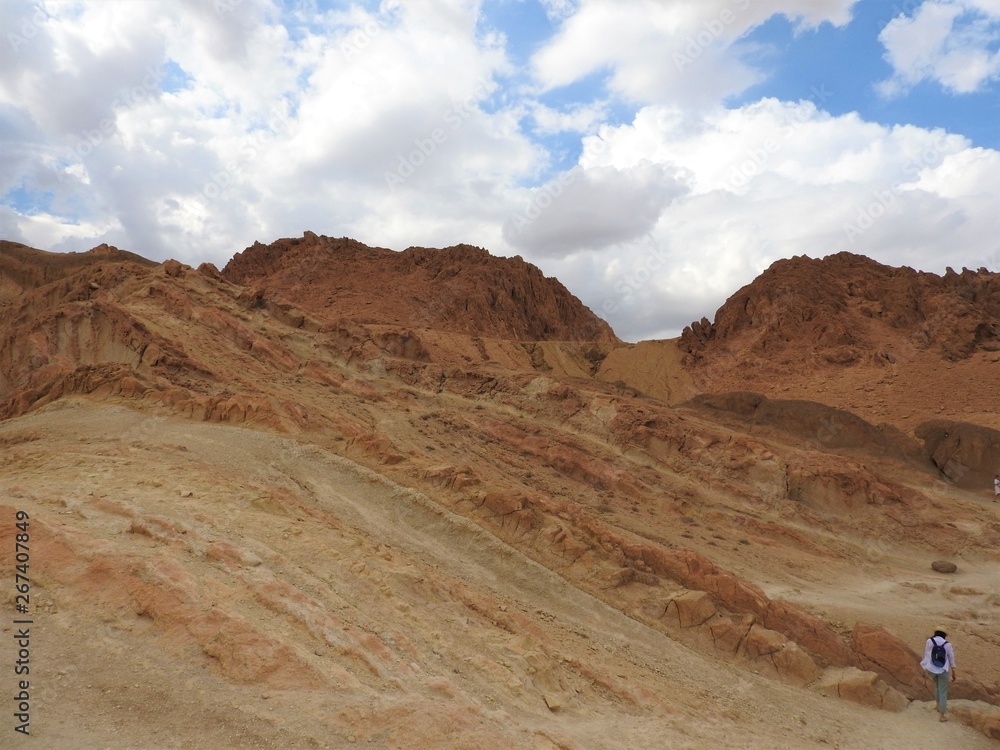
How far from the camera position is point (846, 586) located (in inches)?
569

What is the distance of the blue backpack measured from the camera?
373 inches

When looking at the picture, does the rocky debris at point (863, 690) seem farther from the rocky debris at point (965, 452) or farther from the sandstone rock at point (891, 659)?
the rocky debris at point (965, 452)

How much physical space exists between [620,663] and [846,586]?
8335 mm

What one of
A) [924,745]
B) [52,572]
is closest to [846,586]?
[924,745]

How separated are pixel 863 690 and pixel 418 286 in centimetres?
5163

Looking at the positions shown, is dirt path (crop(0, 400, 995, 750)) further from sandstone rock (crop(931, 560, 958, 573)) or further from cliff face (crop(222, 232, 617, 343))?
cliff face (crop(222, 232, 617, 343))

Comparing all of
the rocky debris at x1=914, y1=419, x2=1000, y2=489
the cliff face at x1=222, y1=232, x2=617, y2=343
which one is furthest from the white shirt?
the cliff face at x1=222, y1=232, x2=617, y2=343

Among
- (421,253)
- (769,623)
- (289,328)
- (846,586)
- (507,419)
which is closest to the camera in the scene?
(769,623)

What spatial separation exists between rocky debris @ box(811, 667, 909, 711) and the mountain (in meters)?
0.05

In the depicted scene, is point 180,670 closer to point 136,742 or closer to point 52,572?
point 136,742

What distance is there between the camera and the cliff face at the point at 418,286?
5503cm

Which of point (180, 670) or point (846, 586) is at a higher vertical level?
point (180, 670)

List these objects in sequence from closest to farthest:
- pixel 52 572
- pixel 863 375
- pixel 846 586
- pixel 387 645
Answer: pixel 52 572 < pixel 387 645 < pixel 846 586 < pixel 863 375

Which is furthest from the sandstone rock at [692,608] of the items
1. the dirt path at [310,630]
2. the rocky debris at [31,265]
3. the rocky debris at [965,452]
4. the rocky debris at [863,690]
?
the rocky debris at [31,265]
